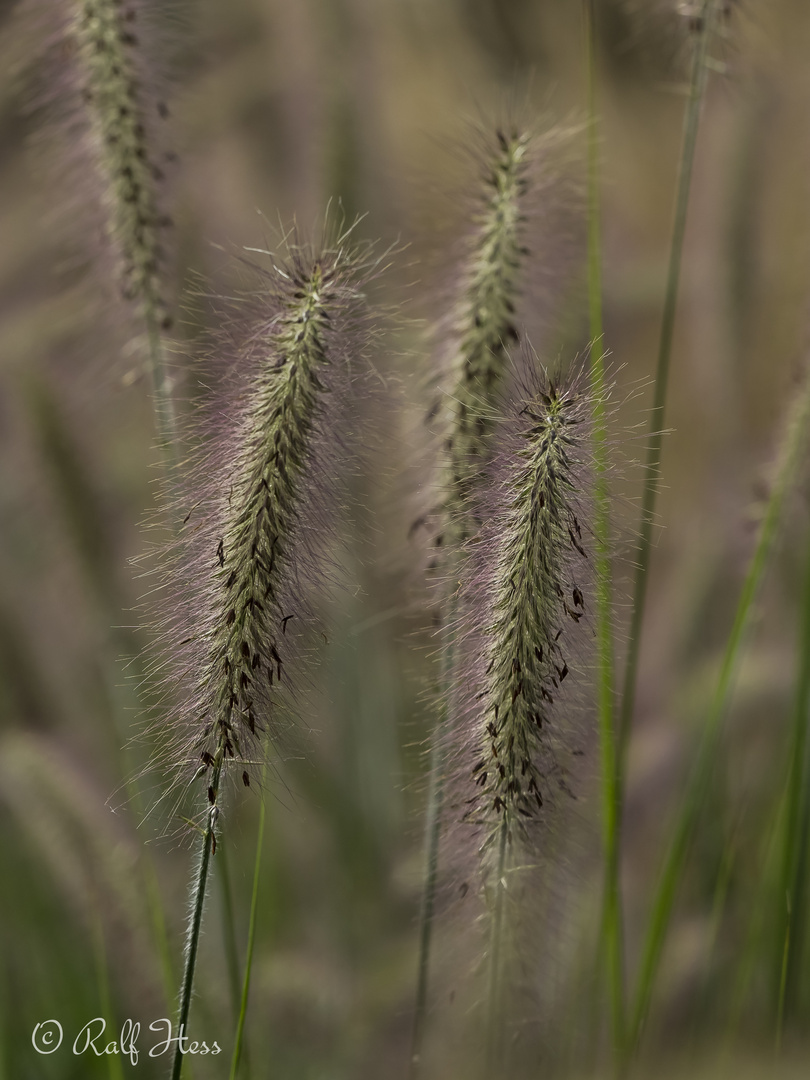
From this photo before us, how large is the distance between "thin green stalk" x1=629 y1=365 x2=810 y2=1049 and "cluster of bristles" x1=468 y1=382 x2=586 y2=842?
297 millimetres

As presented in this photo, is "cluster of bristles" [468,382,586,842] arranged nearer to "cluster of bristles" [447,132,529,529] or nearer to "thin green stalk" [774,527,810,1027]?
"cluster of bristles" [447,132,529,529]

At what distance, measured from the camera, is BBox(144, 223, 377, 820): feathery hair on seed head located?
0.77 meters

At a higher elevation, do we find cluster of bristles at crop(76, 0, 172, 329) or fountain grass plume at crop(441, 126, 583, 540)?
cluster of bristles at crop(76, 0, 172, 329)

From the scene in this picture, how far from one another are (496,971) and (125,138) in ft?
3.18

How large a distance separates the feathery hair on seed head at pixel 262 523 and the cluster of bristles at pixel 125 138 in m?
0.36

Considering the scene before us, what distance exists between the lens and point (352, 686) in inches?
80.5

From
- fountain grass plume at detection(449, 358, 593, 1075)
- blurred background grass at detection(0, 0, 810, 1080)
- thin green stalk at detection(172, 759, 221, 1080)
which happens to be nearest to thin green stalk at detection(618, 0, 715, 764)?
blurred background grass at detection(0, 0, 810, 1080)

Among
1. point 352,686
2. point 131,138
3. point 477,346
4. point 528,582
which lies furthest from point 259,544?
point 352,686

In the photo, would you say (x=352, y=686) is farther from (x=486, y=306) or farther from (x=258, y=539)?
(x=258, y=539)

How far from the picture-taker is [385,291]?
62.1 inches

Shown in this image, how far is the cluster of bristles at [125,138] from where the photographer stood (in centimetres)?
114

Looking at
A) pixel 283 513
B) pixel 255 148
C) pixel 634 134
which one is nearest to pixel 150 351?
pixel 283 513

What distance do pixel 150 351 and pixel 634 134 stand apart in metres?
3.24

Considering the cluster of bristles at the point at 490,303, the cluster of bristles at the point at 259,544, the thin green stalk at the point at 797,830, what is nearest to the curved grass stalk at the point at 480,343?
the cluster of bristles at the point at 490,303
